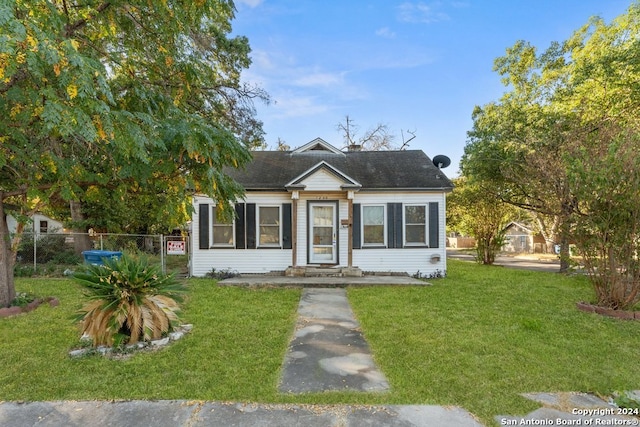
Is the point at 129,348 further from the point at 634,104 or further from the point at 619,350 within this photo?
the point at 634,104

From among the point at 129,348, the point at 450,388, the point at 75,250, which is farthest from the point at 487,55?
the point at 75,250

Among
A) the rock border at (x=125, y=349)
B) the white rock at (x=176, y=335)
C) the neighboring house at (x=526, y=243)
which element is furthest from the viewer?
the neighboring house at (x=526, y=243)

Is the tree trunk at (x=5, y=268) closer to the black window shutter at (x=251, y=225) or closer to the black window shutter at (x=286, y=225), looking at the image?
the black window shutter at (x=251, y=225)

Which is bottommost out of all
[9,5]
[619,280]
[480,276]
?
[480,276]

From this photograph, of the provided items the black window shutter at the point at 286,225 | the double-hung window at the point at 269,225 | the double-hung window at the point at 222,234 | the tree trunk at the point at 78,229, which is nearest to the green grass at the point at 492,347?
the black window shutter at the point at 286,225

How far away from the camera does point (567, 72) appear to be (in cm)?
1477

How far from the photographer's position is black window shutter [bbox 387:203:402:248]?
10.7 m

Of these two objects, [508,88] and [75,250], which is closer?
[75,250]

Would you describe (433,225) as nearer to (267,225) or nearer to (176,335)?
(267,225)

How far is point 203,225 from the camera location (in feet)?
34.6

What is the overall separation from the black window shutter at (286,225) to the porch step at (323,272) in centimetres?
86

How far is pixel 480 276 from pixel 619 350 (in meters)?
6.96

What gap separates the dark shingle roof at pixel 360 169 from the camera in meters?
10.7

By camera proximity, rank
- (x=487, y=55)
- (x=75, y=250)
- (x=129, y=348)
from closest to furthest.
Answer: (x=129, y=348), (x=75, y=250), (x=487, y=55)
